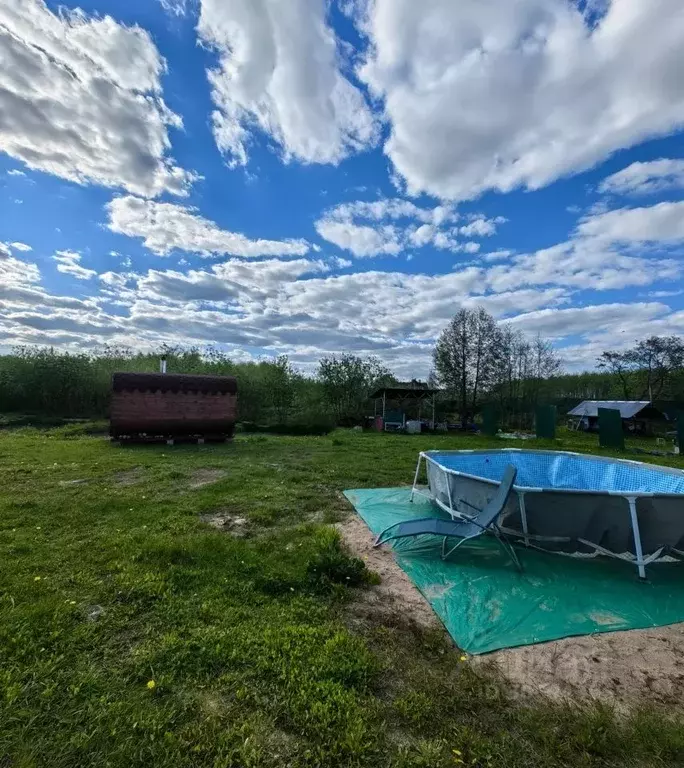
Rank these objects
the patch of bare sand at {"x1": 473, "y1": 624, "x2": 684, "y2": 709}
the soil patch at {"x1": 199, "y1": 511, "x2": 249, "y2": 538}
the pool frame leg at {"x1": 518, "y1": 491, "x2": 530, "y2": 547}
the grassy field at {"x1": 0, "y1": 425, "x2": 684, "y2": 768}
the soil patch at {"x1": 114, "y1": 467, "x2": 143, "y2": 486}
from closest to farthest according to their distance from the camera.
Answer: the grassy field at {"x1": 0, "y1": 425, "x2": 684, "y2": 768} → the patch of bare sand at {"x1": 473, "y1": 624, "x2": 684, "y2": 709} → the pool frame leg at {"x1": 518, "y1": 491, "x2": 530, "y2": 547} → the soil patch at {"x1": 199, "y1": 511, "x2": 249, "y2": 538} → the soil patch at {"x1": 114, "y1": 467, "x2": 143, "y2": 486}

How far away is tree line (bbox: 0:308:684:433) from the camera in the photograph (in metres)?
20.0

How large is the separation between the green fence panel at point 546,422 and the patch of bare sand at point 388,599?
13.6 m

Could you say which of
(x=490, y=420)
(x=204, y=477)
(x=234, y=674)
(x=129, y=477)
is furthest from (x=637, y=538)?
(x=490, y=420)

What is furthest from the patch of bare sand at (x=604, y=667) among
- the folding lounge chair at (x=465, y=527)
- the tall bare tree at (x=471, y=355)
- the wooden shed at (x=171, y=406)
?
the tall bare tree at (x=471, y=355)

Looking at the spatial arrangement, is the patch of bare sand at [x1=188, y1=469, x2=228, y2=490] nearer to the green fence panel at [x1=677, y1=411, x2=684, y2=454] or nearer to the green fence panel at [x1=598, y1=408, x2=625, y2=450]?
the green fence panel at [x1=598, y1=408, x2=625, y2=450]

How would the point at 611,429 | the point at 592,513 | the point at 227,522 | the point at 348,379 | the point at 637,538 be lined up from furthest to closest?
the point at 348,379
the point at 611,429
the point at 227,522
the point at 592,513
the point at 637,538

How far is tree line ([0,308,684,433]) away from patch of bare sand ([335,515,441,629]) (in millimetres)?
13713

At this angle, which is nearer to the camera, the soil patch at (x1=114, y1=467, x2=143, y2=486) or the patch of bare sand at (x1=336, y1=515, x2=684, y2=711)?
the patch of bare sand at (x1=336, y1=515, x2=684, y2=711)

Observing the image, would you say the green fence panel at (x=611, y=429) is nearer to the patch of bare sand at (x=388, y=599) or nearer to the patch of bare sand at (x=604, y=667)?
the patch of bare sand at (x=604, y=667)

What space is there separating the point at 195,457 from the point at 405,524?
6.95m

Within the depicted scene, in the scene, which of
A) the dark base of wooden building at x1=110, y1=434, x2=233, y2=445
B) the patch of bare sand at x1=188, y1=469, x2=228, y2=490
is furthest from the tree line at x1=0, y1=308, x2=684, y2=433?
the patch of bare sand at x1=188, y1=469, x2=228, y2=490

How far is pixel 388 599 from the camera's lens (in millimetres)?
3172

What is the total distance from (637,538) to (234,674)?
12.5 ft

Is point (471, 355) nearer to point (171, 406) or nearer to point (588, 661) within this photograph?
point (171, 406)
